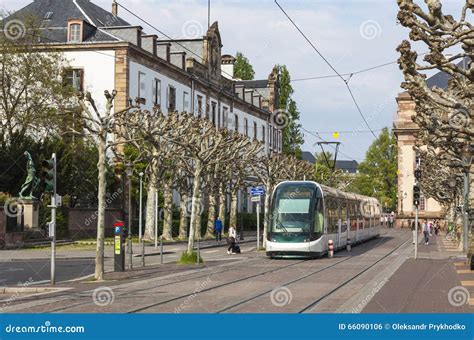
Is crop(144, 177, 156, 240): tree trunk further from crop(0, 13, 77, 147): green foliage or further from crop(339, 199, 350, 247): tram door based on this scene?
crop(339, 199, 350, 247): tram door

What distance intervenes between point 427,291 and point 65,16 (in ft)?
153

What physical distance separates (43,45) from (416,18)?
38.4 metres

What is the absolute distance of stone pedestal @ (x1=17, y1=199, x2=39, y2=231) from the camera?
4406 centimetres

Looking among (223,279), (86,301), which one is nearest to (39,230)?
(223,279)

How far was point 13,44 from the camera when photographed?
51156mm

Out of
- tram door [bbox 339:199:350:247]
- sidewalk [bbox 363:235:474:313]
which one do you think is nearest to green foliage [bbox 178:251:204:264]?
sidewalk [bbox 363:235:474:313]

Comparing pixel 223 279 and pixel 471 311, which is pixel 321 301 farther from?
pixel 223 279

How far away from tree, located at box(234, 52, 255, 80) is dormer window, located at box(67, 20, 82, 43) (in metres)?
46.2

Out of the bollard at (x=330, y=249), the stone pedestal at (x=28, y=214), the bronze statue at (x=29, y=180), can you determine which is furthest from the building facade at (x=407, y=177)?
the bollard at (x=330, y=249)

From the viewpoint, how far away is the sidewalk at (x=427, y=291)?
1688 centimetres

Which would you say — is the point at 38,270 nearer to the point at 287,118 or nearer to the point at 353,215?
the point at 353,215

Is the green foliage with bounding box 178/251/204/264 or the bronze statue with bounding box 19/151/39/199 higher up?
the bronze statue with bounding box 19/151/39/199

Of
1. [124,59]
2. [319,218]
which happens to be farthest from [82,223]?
[319,218]

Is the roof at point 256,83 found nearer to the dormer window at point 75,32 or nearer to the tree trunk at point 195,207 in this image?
the dormer window at point 75,32
